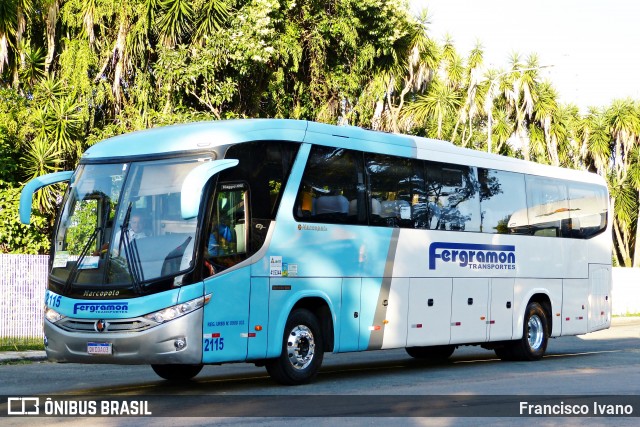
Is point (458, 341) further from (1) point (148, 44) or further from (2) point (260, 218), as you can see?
(1) point (148, 44)

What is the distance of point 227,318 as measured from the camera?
1270cm

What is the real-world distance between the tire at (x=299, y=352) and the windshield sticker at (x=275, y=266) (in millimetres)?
657

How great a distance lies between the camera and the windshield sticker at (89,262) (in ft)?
41.4

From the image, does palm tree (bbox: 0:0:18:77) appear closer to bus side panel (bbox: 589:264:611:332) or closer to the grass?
the grass

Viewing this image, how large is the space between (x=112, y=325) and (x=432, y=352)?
870 centimetres

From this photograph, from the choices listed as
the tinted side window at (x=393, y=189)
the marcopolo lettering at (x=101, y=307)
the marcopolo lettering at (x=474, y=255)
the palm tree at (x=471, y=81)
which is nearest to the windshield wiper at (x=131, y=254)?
the marcopolo lettering at (x=101, y=307)

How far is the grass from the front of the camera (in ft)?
64.0

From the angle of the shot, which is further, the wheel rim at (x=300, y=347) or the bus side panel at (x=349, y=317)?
the bus side panel at (x=349, y=317)

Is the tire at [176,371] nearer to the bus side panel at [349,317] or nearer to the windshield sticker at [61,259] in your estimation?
the bus side panel at [349,317]

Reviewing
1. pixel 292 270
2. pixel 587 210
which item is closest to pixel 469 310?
pixel 292 270

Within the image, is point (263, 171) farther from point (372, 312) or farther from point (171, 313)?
point (372, 312)

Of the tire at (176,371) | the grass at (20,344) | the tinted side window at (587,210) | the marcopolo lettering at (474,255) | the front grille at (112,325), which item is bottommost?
the grass at (20,344)

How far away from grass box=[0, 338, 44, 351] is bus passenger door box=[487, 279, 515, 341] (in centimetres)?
842

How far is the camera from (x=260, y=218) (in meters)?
13.2
